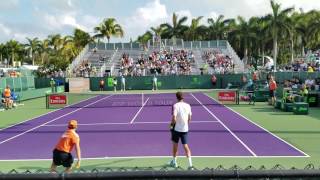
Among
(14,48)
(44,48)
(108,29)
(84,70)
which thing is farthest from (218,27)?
(14,48)

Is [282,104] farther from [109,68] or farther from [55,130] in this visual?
[109,68]

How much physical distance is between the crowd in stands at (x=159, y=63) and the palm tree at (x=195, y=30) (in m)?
26.6

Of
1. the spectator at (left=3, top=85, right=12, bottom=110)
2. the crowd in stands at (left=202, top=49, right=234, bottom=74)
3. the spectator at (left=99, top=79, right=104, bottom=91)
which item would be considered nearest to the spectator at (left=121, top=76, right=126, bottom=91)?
the spectator at (left=99, top=79, right=104, bottom=91)

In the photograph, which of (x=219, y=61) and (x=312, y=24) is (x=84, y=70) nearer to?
(x=219, y=61)

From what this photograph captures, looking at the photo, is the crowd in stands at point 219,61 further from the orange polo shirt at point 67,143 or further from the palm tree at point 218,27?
the orange polo shirt at point 67,143

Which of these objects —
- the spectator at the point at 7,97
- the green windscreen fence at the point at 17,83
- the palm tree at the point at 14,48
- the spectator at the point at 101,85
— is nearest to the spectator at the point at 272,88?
the spectator at the point at 7,97

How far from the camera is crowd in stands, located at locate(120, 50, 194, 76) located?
61.3 metres

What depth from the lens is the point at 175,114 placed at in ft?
40.1

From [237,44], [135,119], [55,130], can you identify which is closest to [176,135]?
[55,130]

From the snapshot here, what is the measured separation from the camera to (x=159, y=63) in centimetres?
6397

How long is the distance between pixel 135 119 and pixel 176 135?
1179 cm

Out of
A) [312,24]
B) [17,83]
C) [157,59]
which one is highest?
[312,24]

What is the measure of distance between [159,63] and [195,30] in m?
31.5

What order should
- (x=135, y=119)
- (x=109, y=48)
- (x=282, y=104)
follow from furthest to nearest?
1. (x=109, y=48)
2. (x=282, y=104)
3. (x=135, y=119)
